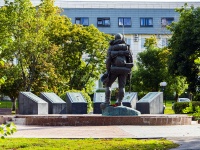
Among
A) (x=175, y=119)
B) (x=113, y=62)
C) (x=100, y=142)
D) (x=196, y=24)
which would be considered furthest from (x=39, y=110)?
(x=196, y=24)

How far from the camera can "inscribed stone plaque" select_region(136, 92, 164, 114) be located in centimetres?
2127

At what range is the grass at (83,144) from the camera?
951 cm

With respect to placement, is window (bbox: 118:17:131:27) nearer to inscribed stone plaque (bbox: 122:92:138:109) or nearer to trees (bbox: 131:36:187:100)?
trees (bbox: 131:36:187:100)

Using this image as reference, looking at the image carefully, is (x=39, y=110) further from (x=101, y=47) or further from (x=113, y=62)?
(x=101, y=47)

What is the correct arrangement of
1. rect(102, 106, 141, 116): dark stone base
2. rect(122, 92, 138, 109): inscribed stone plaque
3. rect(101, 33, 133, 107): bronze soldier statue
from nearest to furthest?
rect(101, 33, 133, 107): bronze soldier statue
rect(102, 106, 141, 116): dark stone base
rect(122, 92, 138, 109): inscribed stone plaque

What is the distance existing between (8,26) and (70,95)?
10.6 meters

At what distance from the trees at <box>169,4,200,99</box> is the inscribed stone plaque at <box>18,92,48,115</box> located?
11.9m

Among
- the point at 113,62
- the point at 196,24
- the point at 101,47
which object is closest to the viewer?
the point at 113,62

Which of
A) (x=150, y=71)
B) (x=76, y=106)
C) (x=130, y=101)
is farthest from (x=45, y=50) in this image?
(x=150, y=71)

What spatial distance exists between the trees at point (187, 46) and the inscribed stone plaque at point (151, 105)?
8.04 m

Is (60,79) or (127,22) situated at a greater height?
(127,22)

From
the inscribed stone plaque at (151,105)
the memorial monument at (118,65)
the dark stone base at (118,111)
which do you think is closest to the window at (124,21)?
the inscribed stone plaque at (151,105)

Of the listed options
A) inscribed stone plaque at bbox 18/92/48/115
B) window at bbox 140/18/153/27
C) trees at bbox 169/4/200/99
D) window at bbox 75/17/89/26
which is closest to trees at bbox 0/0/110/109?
inscribed stone plaque at bbox 18/92/48/115

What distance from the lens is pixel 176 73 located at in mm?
31609
